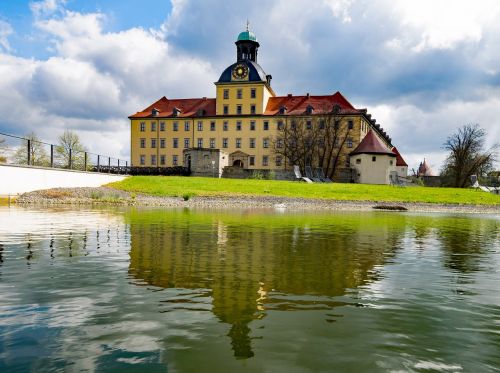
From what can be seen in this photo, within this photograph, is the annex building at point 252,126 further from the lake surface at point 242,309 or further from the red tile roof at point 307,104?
the lake surface at point 242,309

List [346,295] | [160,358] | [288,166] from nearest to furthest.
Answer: [160,358] < [346,295] < [288,166]

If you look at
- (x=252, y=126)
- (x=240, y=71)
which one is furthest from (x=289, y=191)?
(x=240, y=71)

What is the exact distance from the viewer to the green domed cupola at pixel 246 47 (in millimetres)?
78812

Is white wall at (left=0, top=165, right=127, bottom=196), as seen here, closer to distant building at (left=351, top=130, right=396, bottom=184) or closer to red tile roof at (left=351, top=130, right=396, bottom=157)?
distant building at (left=351, top=130, right=396, bottom=184)

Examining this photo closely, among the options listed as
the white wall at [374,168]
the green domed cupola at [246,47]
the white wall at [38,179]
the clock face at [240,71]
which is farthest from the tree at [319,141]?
the white wall at [38,179]

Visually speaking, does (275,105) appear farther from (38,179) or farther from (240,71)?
(38,179)

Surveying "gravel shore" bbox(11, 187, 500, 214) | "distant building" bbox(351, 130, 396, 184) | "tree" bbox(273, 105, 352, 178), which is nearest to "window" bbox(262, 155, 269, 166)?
"tree" bbox(273, 105, 352, 178)

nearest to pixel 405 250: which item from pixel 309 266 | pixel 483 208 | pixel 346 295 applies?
pixel 309 266

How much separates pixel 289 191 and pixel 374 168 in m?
27.6

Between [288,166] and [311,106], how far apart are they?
11622mm

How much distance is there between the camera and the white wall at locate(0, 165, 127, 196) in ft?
83.4

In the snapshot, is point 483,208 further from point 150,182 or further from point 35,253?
point 35,253

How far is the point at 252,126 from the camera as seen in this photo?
76.4 meters

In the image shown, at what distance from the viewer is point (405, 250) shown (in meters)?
9.89
